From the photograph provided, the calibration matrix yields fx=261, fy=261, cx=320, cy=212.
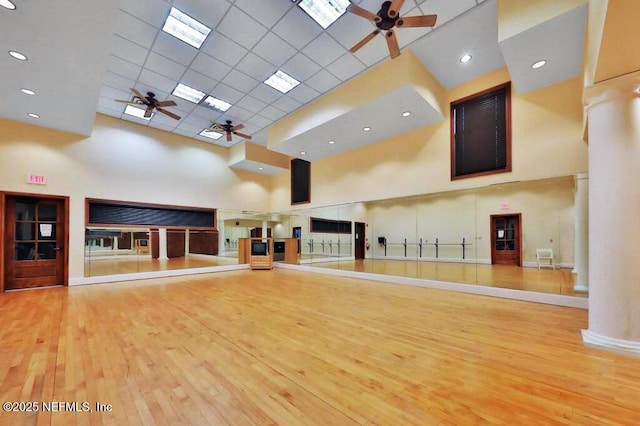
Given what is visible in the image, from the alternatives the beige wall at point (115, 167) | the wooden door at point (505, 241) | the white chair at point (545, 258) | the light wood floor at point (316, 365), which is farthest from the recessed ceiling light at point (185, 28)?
the white chair at point (545, 258)

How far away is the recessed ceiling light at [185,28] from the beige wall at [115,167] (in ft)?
15.5

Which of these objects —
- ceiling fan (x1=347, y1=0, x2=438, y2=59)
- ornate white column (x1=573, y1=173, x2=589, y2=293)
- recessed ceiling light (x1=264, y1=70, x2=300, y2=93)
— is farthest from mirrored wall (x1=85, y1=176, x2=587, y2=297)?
recessed ceiling light (x1=264, y1=70, x2=300, y2=93)

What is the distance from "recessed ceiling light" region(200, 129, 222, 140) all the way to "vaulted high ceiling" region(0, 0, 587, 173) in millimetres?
1599

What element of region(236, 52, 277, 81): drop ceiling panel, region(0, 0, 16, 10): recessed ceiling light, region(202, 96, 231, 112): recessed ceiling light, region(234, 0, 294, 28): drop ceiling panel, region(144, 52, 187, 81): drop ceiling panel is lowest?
region(0, 0, 16, 10): recessed ceiling light

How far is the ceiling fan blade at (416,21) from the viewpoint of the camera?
3.90 m

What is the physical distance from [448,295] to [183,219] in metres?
8.40

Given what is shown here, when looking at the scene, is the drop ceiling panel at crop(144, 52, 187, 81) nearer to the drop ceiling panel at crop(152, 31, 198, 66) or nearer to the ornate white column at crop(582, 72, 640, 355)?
the drop ceiling panel at crop(152, 31, 198, 66)

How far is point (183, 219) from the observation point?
9070mm

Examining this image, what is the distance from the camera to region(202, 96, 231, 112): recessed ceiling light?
7.07 metres

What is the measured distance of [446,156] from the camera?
6.73 meters

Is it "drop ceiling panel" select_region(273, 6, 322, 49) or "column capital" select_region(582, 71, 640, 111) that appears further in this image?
"drop ceiling panel" select_region(273, 6, 322, 49)

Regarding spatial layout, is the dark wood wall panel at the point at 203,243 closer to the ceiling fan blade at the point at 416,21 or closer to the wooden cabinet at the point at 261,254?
the wooden cabinet at the point at 261,254

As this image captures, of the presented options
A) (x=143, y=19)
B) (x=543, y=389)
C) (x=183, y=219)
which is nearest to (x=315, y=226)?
(x=183, y=219)

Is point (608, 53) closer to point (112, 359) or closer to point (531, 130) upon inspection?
point (531, 130)
